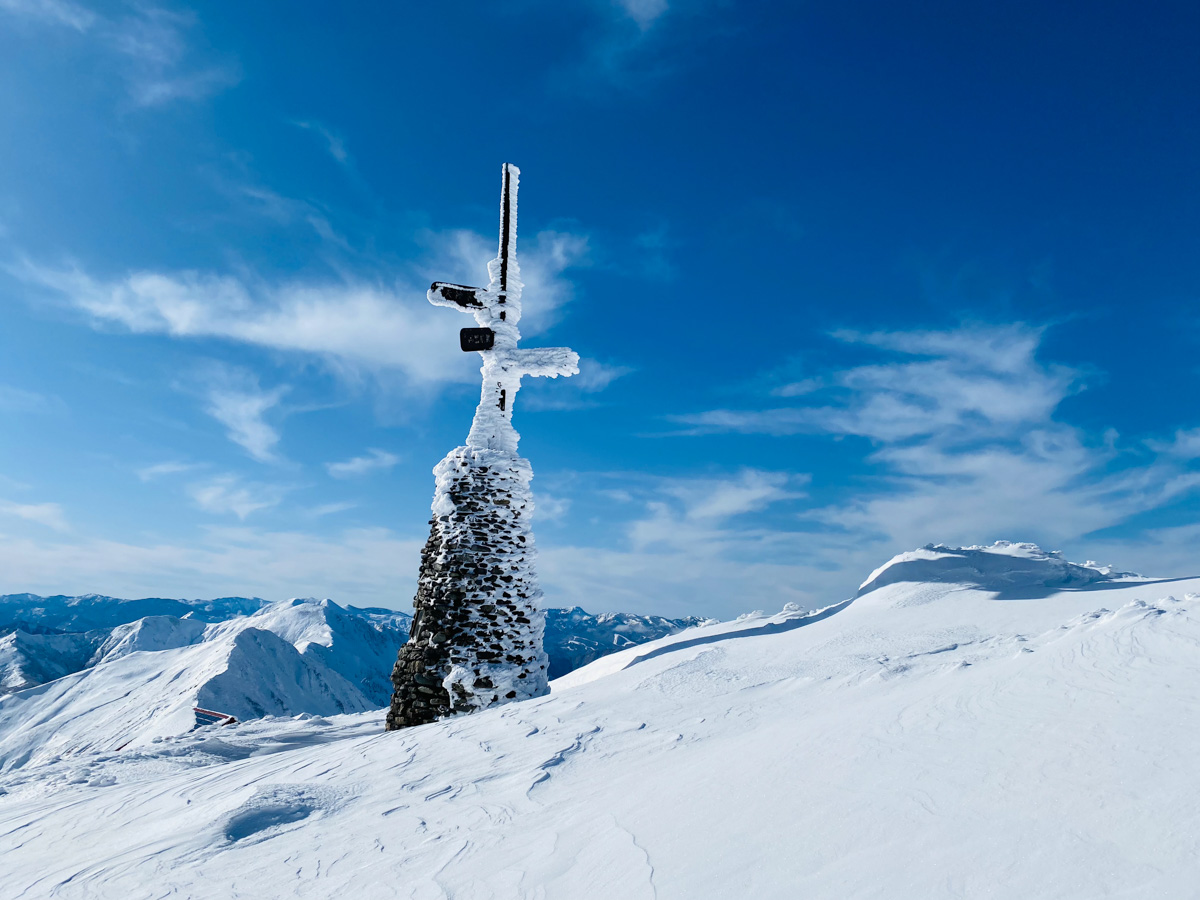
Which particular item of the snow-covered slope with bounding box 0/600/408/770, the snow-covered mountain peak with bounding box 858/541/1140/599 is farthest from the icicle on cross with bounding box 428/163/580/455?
the snow-covered slope with bounding box 0/600/408/770

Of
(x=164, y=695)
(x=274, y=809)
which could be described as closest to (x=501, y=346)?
(x=274, y=809)

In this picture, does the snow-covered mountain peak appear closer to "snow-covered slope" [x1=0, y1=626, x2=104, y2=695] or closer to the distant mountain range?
the distant mountain range

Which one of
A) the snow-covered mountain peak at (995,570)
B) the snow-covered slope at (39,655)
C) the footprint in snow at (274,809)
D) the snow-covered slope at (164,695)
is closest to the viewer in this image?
the footprint in snow at (274,809)

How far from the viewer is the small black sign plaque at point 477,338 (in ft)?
39.2

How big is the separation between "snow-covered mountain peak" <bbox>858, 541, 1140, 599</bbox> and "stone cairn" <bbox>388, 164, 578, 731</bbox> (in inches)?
238

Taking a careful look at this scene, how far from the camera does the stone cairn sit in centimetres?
948

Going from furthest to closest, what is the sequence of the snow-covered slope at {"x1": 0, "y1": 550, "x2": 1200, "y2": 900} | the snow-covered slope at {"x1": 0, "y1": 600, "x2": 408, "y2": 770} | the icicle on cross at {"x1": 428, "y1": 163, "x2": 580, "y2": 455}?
the snow-covered slope at {"x1": 0, "y1": 600, "x2": 408, "y2": 770} < the icicle on cross at {"x1": 428, "y1": 163, "x2": 580, "y2": 455} < the snow-covered slope at {"x1": 0, "y1": 550, "x2": 1200, "y2": 900}

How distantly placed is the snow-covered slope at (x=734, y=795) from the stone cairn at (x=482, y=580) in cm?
269

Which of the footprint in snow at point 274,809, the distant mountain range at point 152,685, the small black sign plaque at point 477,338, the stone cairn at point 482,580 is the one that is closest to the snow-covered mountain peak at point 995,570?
the stone cairn at point 482,580

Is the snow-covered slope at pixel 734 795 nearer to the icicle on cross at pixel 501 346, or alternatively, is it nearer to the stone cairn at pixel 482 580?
the stone cairn at pixel 482 580

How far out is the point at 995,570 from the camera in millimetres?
10578

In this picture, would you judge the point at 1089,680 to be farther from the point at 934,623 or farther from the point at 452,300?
the point at 452,300

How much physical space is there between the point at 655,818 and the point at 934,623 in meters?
6.31

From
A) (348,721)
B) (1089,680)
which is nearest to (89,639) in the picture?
(348,721)
